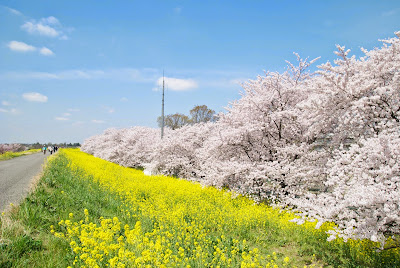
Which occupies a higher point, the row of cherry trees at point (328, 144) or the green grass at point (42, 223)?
the row of cherry trees at point (328, 144)

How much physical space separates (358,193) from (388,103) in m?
3.29

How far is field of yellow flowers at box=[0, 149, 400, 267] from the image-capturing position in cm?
522

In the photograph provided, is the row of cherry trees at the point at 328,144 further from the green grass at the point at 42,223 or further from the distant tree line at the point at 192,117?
the distant tree line at the point at 192,117

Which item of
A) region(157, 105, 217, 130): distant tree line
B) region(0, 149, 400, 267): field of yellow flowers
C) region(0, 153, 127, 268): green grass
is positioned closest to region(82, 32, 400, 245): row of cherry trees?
region(0, 149, 400, 267): field of yellow flowers

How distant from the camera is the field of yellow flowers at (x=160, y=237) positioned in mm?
5223

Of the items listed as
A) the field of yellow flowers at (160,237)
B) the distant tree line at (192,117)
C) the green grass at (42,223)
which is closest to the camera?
the field of yellow flowers at (160,237)

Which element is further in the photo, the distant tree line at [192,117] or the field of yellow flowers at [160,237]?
the distant tree line at [192,117]

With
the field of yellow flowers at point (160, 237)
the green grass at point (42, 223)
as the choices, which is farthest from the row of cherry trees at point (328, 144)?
the green grass at point (42, 223)

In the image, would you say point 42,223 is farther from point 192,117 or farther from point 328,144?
point 192,117

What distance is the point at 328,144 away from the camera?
28.8ft

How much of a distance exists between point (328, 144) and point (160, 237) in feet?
20.8

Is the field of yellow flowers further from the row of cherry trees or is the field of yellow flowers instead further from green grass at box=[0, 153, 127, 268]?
the row of cherry trees

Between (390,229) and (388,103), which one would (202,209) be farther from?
(388,103)

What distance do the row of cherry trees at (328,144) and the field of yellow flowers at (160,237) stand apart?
867mm
